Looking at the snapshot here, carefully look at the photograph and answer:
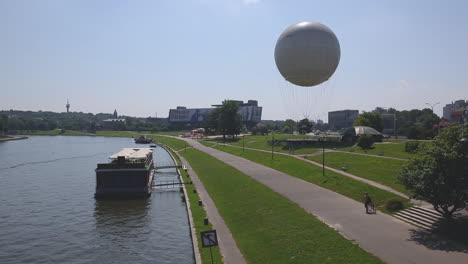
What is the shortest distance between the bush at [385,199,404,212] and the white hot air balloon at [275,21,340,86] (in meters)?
17.7

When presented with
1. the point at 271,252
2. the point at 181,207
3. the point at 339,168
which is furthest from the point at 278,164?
the point at 271,252

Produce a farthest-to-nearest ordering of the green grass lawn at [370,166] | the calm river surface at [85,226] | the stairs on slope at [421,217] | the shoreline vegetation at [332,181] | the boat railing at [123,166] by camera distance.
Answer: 1. the boat railing at [123,166]
2. the green grass lawn at [370,166]
3. the shoreline vegetation at [332,181]
4. the calm river surface at [85,226]
5. the stairs on slope at [421,217]

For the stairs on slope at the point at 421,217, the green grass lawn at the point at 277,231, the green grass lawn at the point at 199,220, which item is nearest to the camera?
the green grass lawn at the point at 277,231

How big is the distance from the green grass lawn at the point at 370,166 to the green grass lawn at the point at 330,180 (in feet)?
6.19

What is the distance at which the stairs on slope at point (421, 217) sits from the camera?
24000mm

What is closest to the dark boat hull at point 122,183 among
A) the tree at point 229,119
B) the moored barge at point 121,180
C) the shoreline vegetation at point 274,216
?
the moored barge at point 121,180

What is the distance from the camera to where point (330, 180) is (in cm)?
3969

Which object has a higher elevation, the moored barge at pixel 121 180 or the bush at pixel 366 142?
the bush at pixel 366 142

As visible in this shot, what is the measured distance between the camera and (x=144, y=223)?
32.8m

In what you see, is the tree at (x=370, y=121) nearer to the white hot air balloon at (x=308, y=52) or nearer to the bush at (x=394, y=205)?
the white hot air balloon at (x=308, y=52)

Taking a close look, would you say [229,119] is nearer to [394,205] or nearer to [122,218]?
[122,218]

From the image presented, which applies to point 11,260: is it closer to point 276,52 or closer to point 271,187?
point 271,187

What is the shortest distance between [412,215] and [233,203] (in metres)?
15.0

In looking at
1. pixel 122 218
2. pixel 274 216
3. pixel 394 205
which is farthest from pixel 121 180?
pixel 394 205
